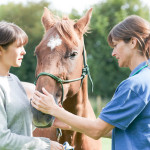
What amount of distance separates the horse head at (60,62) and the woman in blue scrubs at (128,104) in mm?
346

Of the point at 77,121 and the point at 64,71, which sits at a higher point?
the point at 64,71

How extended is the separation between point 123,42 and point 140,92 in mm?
503

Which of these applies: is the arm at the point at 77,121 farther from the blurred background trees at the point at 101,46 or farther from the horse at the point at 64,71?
the blurred background trees at the point at 101,46

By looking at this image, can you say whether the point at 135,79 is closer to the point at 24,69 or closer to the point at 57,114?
the point at 57,114

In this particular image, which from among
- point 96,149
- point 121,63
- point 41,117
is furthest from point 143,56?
point 96,149

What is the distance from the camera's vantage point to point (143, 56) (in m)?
1.98

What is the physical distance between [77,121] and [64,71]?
0.80 m

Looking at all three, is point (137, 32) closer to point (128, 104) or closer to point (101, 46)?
A: point (128, 104)

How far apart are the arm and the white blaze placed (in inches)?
30.4

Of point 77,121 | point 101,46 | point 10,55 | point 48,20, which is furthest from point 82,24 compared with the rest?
point 101,46

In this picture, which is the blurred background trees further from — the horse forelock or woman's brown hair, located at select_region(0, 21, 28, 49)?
woman's brown hair, located at select_region(0, 21, 28, 49)

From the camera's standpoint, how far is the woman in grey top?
1755 millimetres

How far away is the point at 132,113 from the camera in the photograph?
1.74 metres

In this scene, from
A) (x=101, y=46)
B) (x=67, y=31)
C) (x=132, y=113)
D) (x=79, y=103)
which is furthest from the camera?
(x=101, y=46)
